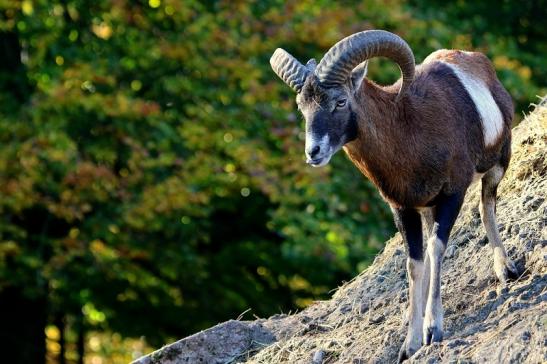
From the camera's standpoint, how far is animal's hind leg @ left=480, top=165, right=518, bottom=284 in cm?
861

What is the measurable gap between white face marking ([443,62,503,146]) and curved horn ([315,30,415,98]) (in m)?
0.61

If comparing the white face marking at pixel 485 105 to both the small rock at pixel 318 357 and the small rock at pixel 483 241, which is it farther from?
the small rock at pixel 318 357

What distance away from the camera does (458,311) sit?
334 inches

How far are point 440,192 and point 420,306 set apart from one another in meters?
0.87

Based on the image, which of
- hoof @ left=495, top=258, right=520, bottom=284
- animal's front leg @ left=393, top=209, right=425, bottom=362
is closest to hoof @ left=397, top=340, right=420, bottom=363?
animal's front leg @ left=393, top=209, right=425, bottom=362

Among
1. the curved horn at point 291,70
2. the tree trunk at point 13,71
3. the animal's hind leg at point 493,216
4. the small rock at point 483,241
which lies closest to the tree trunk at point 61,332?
the tree trunk at point 13,71

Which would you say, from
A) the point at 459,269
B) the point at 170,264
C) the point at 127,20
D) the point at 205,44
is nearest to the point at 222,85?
the point at 205,44

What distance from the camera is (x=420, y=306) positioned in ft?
27.1

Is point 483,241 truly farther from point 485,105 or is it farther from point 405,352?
point 405,352

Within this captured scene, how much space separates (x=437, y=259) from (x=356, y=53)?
5.11 ft

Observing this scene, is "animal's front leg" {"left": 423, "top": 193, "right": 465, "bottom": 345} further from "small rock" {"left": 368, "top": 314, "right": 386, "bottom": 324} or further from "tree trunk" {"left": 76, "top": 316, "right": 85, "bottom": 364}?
"tree trunk" {"left": 76, "top": 316, "right": 85, "bottom": 364}

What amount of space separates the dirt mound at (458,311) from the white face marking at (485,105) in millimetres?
870

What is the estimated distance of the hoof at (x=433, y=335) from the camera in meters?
7.91

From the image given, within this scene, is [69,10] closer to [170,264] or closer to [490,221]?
[170,264]
